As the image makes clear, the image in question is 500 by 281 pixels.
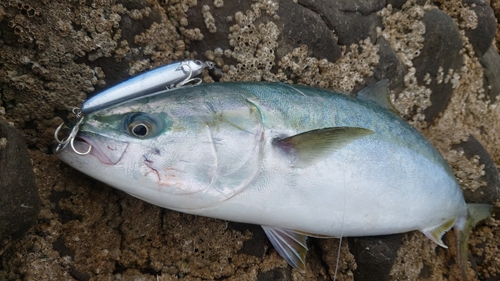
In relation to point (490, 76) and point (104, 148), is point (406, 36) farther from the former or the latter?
point (104, 148)

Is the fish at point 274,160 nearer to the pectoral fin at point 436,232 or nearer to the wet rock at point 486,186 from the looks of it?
the pectoral fin at point 436,232

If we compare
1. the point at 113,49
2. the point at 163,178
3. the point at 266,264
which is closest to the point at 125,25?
the point at 113,49

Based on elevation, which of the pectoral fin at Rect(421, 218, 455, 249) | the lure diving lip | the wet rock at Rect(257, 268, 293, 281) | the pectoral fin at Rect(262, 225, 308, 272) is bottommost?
the wet rock at Rect(257, 268, 293, 281)

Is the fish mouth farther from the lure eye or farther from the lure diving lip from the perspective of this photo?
the lure diving lip

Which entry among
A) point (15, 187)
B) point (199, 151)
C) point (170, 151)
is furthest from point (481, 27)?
point (15, 187)

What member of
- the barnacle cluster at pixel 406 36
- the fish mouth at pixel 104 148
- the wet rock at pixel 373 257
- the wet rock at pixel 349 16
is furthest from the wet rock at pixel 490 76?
the fish mouth at pixel 104 148

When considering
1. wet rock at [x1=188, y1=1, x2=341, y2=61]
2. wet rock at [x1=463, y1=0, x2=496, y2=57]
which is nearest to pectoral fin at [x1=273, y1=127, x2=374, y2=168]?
wet rock at [x1=188, y1=1, x2=341, y2=61]
